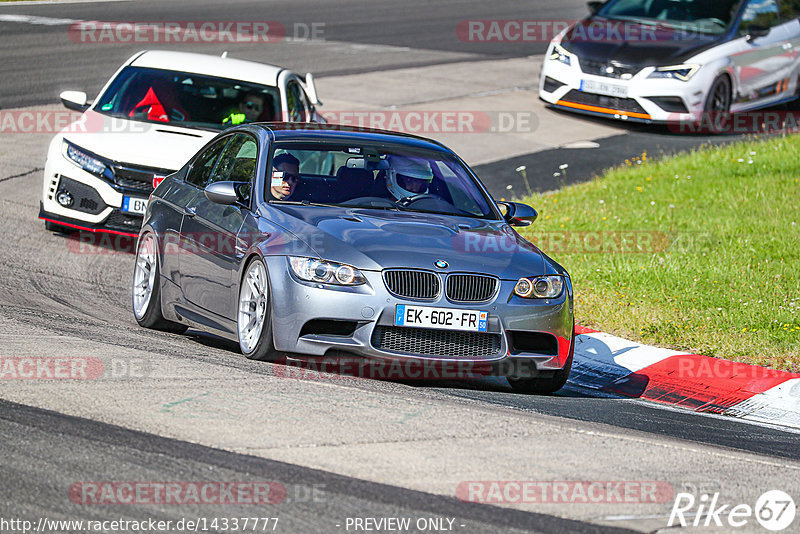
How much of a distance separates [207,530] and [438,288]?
9.87 ft

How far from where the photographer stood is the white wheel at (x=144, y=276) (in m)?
9.01

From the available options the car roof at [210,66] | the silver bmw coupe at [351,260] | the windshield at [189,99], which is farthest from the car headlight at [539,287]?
the car roof at [210,66]

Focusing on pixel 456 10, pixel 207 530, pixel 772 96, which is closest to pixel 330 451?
pixel 207 530

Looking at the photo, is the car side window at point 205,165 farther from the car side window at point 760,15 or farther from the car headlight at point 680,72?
the car side window at point 760,15

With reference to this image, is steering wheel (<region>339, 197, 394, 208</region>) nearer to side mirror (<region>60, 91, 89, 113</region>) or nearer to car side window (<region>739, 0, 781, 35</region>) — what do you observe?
side mirror (<region>60, 91, 89, 113</region>)

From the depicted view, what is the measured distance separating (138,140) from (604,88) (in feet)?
28.9

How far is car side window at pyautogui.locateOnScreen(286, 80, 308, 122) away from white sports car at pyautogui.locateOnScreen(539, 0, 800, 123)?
257 inches

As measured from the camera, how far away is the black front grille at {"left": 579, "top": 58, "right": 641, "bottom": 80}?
60.1ft

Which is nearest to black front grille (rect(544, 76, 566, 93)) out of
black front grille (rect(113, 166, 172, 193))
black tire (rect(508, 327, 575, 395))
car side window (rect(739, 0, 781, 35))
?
car side window (rect(739, 0, 781, 35))

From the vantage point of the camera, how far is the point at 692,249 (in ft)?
40.1

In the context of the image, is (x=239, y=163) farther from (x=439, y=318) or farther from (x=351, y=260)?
(x=439, y=318)

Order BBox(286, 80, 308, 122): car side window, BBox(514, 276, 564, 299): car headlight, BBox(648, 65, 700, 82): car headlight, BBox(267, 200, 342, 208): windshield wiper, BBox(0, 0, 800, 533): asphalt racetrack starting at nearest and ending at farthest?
BBox(0, 0, 800, 533): asphalt racetrack
BBox(514, 276, 564, 299): car headlight
BBox(267, 200, 342, 208): windshield wiper
BBox(286, 80, 308, 122): car side window
BBox(648, 65, 700, 82): car headlight

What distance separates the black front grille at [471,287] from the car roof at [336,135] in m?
1.77

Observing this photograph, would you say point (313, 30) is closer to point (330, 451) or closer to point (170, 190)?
point (170, 190)
